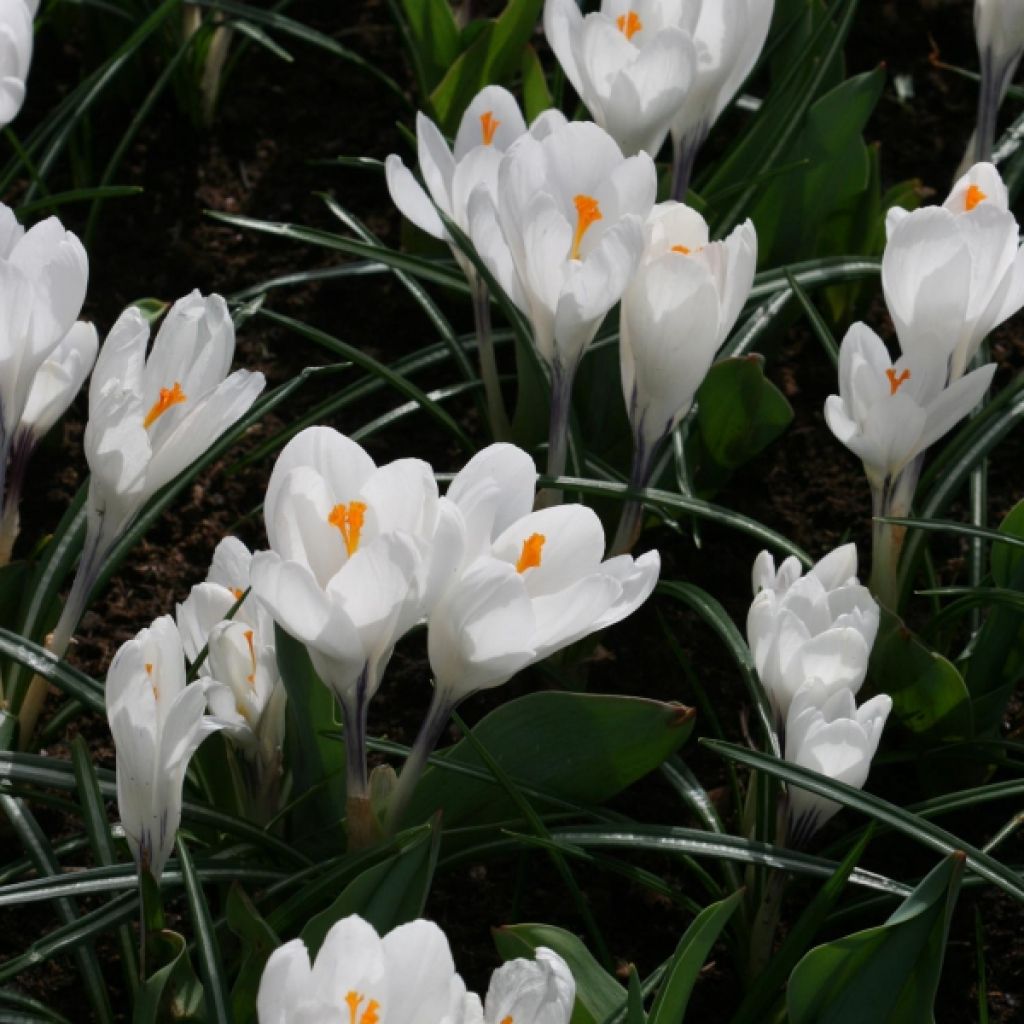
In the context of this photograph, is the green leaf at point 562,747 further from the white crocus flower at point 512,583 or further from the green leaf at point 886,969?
the green leaf at point 886,969

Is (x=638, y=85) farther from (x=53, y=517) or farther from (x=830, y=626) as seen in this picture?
(x=53, y=517)

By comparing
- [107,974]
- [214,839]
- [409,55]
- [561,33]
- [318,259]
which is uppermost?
[561,33]

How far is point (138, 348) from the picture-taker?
1.38 metres

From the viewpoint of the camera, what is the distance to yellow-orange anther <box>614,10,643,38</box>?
67.2 inches

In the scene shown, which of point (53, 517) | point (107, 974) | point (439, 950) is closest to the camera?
point (439, 950)

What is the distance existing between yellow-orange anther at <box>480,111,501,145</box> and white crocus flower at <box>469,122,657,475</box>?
13cm

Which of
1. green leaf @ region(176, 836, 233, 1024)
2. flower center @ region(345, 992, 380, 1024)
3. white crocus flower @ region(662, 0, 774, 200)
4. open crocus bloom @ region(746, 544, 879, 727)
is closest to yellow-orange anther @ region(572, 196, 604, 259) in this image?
white crocus flower @ region(662, 0, 774, 200)

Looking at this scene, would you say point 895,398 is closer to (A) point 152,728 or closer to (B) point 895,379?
(B) point 895,379

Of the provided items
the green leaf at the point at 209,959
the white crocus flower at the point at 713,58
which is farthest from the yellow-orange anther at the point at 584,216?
the green leaf at the point at 209,959

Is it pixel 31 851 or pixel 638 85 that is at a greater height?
pixel 638 85

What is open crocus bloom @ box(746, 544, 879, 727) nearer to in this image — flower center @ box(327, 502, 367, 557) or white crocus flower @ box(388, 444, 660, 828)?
white crocus flower @ box(388, 444, 660, 828)

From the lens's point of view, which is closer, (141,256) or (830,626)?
(830,626)

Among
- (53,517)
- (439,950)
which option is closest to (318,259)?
(53,517)

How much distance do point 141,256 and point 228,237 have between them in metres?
0.13
